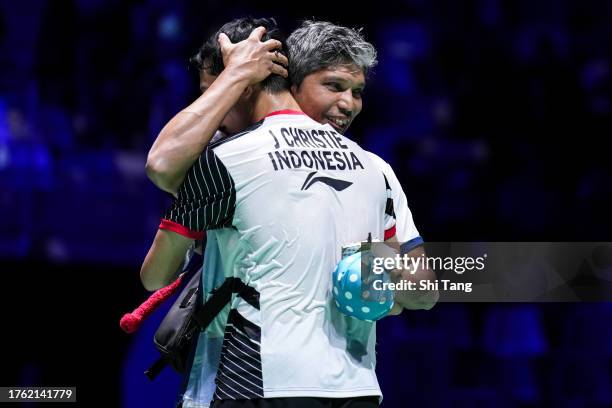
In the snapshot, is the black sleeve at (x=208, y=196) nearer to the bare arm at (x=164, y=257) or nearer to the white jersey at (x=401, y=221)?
the bare arm at (x=164, y=257)

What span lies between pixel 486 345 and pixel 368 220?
3.30 m

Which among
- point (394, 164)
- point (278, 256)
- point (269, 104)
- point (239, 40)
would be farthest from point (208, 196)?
point (394, 164)

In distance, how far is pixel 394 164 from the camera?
6066 mm

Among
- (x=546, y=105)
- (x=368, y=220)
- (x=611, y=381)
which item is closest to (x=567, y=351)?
(x=611, y=381)

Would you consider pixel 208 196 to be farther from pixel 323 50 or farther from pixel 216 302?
pixel 323 50

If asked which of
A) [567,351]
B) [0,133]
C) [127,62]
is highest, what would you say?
[127,62]

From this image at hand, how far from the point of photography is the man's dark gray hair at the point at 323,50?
286 cm

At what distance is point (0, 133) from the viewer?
523cm

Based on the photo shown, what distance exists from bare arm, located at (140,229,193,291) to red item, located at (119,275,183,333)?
0.62ft

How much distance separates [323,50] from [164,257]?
0.82m

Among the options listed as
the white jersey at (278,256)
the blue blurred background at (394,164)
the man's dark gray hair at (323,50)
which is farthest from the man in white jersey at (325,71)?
the blue blurred background at (394,164)

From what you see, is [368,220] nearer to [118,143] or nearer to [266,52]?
[266,52]

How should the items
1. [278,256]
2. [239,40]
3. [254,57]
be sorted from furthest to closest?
1. [239,40]
2. [254,57]
3. [278,256]

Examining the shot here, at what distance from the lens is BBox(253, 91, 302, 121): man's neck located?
2660 millimetres
